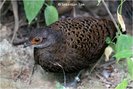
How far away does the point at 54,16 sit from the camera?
3.96 metres

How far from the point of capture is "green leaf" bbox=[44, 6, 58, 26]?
3.95 m

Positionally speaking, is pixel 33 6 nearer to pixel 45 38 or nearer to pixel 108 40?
pixel 45 38

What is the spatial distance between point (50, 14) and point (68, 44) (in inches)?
18.1

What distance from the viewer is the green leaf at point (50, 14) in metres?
3.95

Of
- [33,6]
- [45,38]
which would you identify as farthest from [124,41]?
[33,6]

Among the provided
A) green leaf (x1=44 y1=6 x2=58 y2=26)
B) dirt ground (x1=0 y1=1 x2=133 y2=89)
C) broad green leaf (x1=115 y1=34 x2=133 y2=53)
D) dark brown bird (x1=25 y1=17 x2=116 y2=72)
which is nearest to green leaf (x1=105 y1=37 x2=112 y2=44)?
dark brown bird (x1=25 y1=17 x2=116 y2=72)

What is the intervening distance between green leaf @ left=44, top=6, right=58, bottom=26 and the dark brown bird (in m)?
0.15

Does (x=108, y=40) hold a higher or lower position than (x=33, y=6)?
lower

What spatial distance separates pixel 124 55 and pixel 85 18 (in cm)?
141

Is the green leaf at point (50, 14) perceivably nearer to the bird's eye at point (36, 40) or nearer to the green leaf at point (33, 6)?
the green leaf at point (33, 6)

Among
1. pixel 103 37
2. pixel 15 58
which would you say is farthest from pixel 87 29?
pixel 15 58

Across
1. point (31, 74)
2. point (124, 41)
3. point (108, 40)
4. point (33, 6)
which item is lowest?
point (31, 74)

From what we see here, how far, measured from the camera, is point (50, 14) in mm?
3973

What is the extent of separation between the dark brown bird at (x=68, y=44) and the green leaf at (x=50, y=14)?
149 mm
